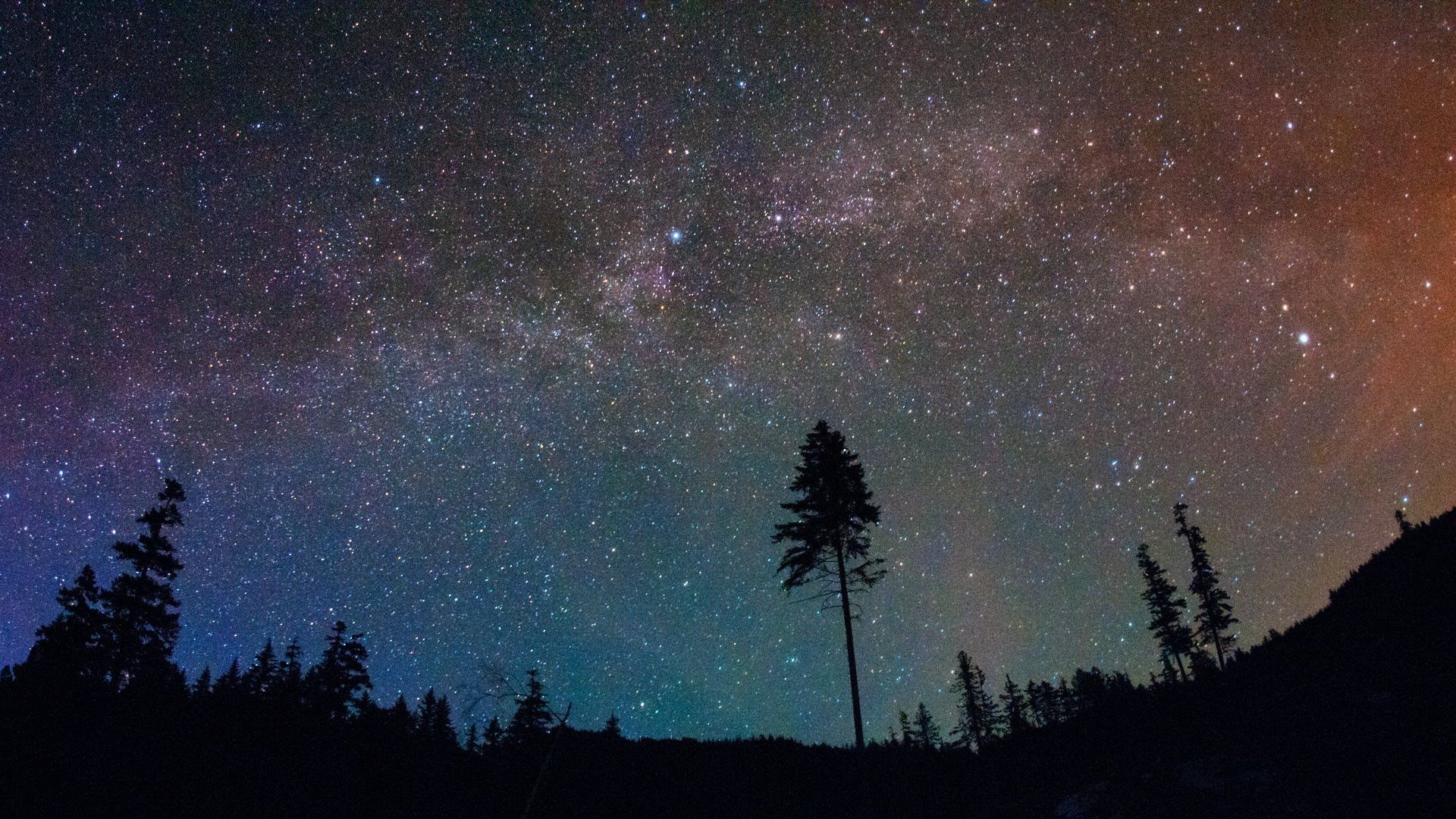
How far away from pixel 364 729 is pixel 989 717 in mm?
54296

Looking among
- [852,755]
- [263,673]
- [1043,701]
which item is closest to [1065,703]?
[1043,701]

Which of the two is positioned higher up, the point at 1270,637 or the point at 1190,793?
the point at 1270,637

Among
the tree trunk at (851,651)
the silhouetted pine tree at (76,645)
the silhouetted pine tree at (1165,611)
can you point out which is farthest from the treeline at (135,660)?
the silhouetted pine tree at (1165,611)

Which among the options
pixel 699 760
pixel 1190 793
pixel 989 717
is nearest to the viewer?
pixel 1190 793

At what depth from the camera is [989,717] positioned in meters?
61.6

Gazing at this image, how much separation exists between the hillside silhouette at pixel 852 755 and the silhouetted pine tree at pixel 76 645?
0.33 feet

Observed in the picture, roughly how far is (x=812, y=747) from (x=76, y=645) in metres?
29.7

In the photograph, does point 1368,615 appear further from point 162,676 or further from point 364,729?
point 162,676

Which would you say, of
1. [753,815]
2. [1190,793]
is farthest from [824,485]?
[1190,793]

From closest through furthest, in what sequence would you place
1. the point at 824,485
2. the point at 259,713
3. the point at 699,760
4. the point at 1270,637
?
the point at 1270,637
the point at 824,485
the point at 699,760
the point at 259,713

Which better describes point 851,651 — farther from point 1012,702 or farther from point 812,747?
point 1012,702

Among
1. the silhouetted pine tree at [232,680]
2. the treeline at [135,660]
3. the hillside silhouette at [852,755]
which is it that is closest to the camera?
the hillside silhouette at [852,755]

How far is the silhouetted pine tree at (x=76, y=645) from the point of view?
84.7 feet

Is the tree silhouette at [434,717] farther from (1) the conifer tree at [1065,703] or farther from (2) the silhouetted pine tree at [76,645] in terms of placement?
(1) the conifer tree at [1065,703]
